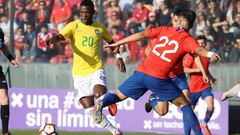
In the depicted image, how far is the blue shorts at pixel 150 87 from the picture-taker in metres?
11.4

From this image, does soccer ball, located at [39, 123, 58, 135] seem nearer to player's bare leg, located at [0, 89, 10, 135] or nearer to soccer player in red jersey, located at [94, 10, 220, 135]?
soccer player in red jersey, located at [94, 10, 220, 135]

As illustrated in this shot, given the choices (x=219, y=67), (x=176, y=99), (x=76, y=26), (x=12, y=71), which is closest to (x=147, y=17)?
(x=219, y=67)

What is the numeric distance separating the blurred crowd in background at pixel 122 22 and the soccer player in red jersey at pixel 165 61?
6859 millimetres

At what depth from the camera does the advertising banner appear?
664 inches

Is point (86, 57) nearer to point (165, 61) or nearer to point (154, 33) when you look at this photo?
point (154, 33)

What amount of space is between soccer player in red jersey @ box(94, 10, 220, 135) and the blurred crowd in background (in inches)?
270

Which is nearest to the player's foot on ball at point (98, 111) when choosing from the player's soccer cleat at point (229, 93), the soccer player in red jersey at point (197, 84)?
the soccer player in red jersey at point (197, 84)

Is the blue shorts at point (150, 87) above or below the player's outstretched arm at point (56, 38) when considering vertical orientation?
below

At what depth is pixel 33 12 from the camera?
19094 mm

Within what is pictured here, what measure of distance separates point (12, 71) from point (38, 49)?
2.63 ft

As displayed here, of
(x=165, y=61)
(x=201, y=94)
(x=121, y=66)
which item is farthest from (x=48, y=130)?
(x=201, y=94)

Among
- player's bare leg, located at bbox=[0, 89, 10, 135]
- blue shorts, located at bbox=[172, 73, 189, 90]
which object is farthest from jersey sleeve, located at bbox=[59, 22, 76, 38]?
blue shorts, located at bbox=[172, 73, 189, 90]

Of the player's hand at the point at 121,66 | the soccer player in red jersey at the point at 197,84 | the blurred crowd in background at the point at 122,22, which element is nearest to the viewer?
the player's hand at the point at 121,66

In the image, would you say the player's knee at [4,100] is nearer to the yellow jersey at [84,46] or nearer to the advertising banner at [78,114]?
the yellow jersey at [84,46]
